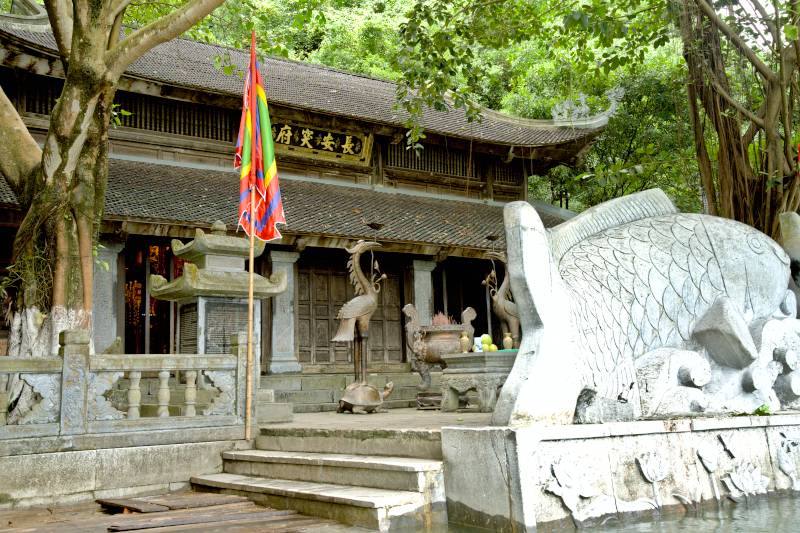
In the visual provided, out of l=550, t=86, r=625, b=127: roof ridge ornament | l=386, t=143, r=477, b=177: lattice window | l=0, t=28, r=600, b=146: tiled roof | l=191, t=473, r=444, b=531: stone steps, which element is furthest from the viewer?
l=550, t=86, r=625, b=127: roof ridge ornament

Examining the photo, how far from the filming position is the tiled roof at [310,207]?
11.3 m

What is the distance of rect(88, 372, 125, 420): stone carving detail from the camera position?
6.05m

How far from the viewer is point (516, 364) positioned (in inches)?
182

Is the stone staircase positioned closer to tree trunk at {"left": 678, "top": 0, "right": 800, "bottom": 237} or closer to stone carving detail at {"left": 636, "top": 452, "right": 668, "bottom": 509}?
stone carving detail at {"left": 636, "top": 452, "right": 668, "bottom": 509}

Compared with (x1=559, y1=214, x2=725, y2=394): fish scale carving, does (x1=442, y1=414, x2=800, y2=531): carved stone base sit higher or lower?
lower

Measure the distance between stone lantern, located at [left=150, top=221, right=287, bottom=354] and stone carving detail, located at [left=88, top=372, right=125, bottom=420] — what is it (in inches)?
50.4

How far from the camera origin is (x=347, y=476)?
5.07m

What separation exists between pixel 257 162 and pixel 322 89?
9243mm

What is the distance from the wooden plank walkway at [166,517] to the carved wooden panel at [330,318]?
306 inches

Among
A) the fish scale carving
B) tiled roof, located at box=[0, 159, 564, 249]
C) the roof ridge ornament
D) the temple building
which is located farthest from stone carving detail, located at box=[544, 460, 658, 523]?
the roof ridge ornament

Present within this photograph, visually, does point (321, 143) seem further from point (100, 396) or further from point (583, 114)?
point (100, 396)

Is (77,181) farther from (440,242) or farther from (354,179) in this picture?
(354,179)

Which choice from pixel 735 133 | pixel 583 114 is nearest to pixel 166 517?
pixel 735 133

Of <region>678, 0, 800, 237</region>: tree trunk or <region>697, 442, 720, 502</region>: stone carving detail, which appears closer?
<region>697, 442, 720, 502</region>: stone carving detail
